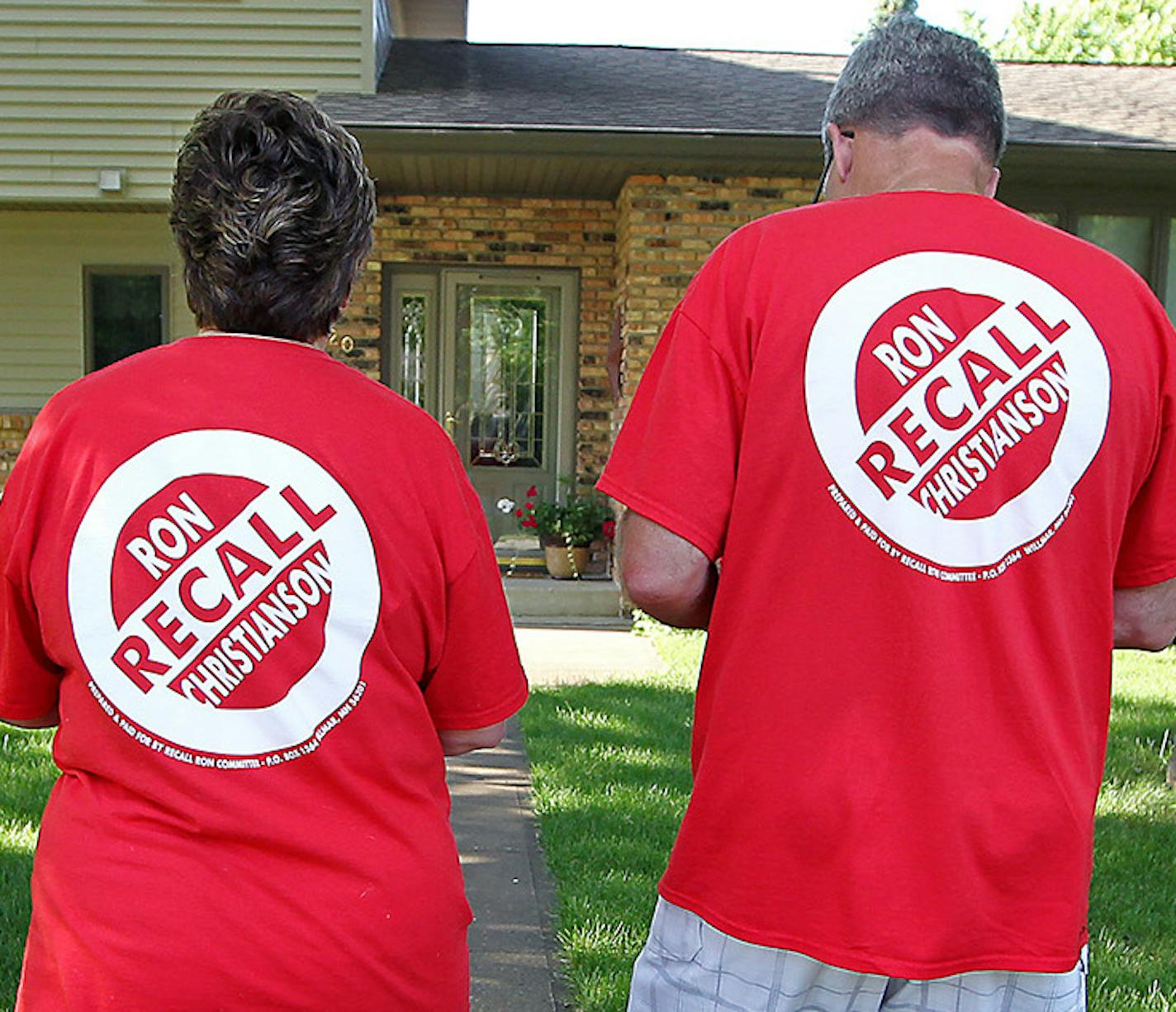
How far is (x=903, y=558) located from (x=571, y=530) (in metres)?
7.82

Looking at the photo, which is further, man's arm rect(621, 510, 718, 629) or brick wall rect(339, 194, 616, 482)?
brick wall rect(339, 194, 616, 482)

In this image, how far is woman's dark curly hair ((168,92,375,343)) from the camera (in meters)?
1.54

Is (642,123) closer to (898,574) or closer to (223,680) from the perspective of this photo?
(898,574)

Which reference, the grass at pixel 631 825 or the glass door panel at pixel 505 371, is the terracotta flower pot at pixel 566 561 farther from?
the grass at pixel 631 825

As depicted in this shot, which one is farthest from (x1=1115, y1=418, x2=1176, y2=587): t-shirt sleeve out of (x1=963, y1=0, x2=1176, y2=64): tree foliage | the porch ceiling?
(x1=963, y1=0, x2=1176, y2=64): tree foliage

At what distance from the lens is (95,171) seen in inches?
369

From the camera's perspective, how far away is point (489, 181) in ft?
30.9

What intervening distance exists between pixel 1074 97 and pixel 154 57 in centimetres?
680

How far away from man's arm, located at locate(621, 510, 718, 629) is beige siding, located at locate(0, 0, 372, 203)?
8242 mm

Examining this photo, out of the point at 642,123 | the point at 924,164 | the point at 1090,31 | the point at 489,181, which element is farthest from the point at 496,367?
the point at 1090,31

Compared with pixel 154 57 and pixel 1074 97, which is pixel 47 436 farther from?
pixel 1074 97

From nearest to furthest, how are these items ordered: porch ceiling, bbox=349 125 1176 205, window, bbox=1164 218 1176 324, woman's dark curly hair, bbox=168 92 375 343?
woman's dark curly hair, bbox=168 92 375 343 → porch ceiling, bbox=349 125 1176 205 → window, bbox=1164 218 1176 324

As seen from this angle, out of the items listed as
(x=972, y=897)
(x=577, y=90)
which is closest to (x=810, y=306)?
(x=972, y=897)

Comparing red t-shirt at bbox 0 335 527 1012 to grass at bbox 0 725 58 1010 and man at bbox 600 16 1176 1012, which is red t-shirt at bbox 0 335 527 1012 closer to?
man at bbox 600 16 1176 1012
